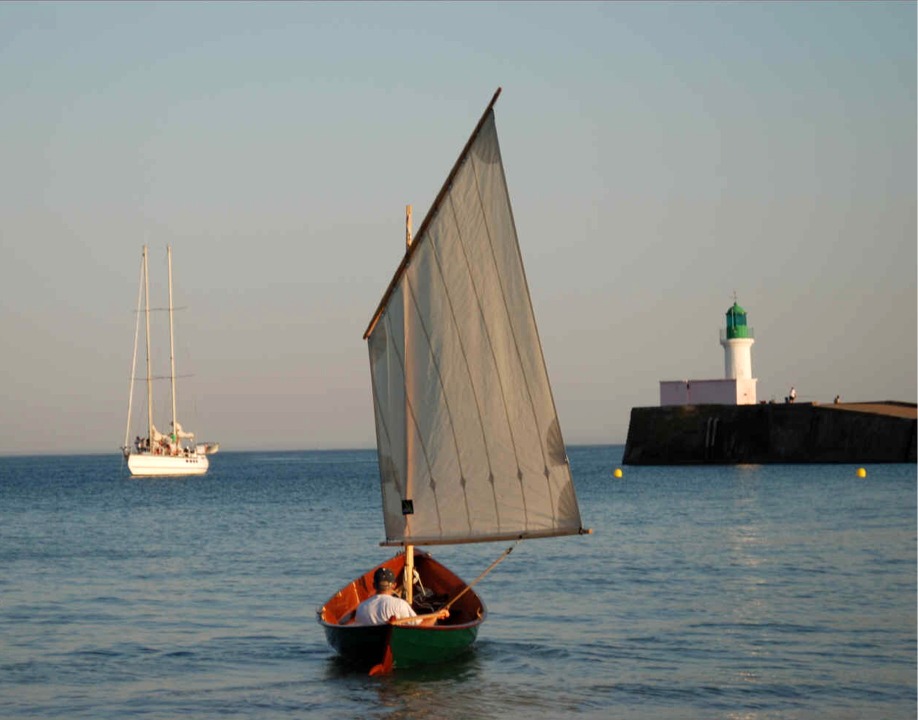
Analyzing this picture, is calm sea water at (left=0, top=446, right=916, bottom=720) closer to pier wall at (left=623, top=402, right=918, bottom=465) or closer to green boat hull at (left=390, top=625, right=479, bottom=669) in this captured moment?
green boat hull at (left=390, top=625, right=479, bottom=669)

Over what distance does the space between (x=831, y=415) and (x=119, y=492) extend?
47.2 metres

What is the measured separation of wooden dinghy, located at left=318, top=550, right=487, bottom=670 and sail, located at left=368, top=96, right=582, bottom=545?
1.30 meters

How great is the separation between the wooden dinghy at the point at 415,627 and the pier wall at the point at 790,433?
76.4 meters

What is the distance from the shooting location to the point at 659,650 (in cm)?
2230

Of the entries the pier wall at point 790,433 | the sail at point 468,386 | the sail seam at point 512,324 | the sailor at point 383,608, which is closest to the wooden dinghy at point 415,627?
the sailor at point 383,608

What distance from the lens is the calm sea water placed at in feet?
61.3

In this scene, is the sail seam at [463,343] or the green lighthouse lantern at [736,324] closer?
the sail seam at [463,343]

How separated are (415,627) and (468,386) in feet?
11.1

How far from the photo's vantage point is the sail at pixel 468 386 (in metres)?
19.4

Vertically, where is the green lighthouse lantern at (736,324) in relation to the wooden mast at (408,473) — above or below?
above

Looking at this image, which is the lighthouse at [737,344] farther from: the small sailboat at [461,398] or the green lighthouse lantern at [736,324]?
the small sailboat at [461,398]

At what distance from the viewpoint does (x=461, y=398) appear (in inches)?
779

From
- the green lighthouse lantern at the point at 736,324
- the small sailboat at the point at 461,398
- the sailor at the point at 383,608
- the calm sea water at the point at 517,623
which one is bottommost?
the calm sea water at the point at 517,623

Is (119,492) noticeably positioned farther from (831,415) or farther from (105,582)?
(105,582)
